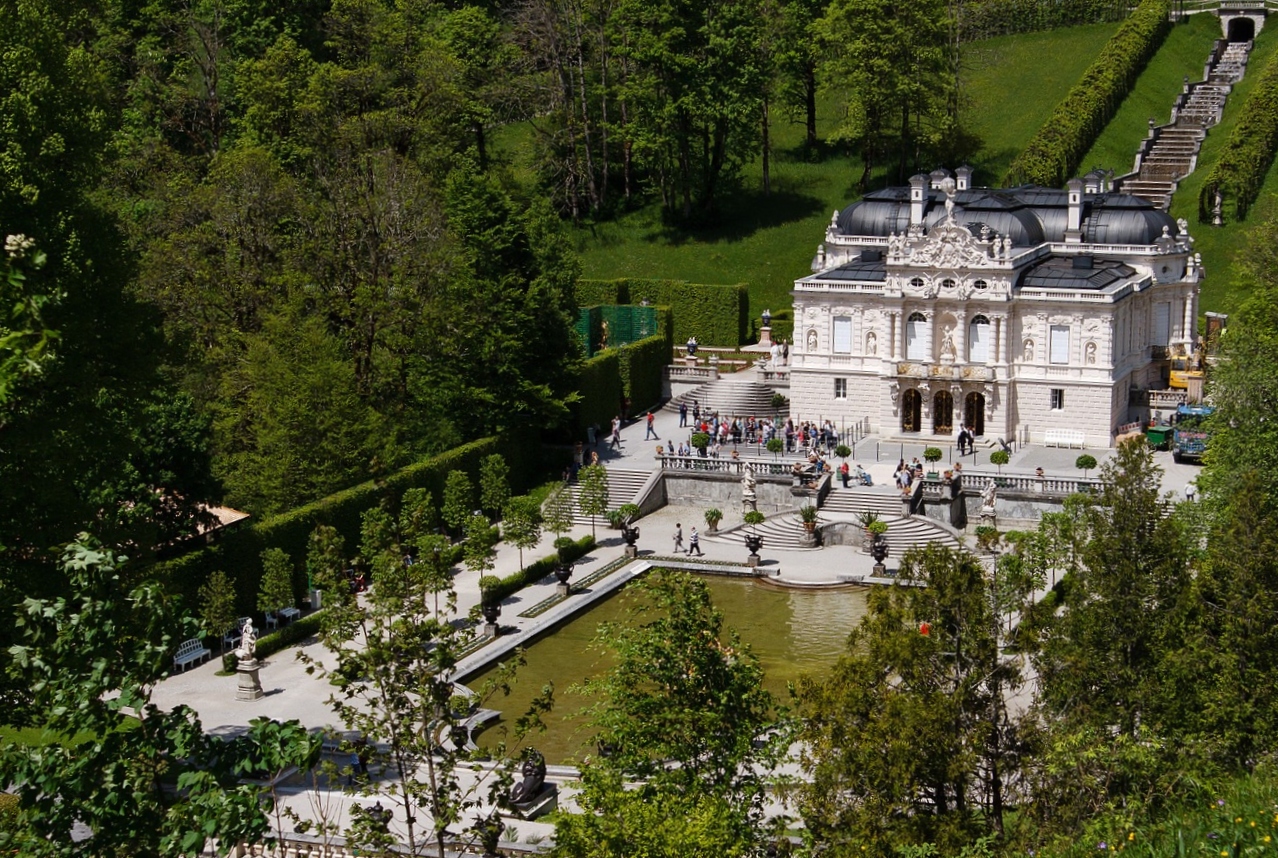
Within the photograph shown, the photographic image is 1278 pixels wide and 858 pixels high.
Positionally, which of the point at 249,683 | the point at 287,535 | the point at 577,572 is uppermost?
the point at 287,535

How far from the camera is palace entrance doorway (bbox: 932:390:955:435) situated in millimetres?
66562

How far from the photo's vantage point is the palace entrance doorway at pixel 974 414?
217ft

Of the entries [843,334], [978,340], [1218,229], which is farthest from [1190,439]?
[1218,229]

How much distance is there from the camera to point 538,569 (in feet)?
179

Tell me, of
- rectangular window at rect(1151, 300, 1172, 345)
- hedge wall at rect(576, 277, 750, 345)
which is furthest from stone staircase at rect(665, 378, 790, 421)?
rectangular window at rect(1151, 300, 1172, 345)

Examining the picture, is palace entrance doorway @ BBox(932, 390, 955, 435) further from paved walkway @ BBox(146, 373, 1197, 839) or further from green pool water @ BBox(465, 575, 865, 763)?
green pool water @ BBox(465, 575, 865, 763)

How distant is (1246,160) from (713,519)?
35.3 metres

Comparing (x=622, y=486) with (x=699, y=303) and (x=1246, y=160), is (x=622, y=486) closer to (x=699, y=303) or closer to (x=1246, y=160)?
(x=699, y=303)

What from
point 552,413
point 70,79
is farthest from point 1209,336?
point 70,79

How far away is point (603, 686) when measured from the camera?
2905 centimetres

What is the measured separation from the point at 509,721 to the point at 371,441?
1650 centimetres

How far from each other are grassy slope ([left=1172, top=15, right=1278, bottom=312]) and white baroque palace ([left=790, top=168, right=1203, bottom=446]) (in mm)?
3688

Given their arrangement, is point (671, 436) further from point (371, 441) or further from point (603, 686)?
point (603, 686)

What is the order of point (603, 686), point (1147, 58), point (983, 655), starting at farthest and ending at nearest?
point (1147, 58) → point (603, 686) → point (983, 655)
